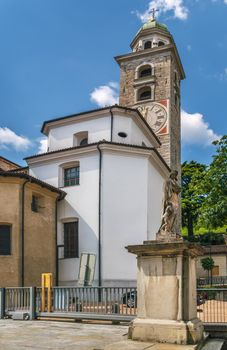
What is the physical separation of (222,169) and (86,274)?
11.7 meters

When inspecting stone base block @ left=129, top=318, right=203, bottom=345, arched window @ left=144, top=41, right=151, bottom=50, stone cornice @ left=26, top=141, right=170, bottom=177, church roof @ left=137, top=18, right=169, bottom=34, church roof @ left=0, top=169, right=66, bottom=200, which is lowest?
stone base block @ left=129, top=318, right=203, bottom=345

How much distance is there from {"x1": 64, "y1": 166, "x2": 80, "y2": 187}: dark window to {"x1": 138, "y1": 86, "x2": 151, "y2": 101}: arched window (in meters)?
18.3

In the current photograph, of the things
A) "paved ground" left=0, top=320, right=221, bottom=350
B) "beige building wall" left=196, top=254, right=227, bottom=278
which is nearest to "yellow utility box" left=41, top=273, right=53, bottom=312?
"paved ground" left=0, top=320, right=221, bottom=350

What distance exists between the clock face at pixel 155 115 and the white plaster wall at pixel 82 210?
1629cm

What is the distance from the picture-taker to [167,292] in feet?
29.0

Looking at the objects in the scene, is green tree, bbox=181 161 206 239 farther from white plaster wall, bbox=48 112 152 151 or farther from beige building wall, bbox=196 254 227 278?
white plaster wall, bbox=48 112 152 151

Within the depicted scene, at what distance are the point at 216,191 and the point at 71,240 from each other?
9650 millimetres

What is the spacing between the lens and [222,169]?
26750mm

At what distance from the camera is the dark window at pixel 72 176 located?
26.2 metres

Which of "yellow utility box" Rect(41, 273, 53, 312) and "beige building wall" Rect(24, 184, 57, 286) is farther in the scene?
"beige building wall" Rect(24, 184, 57, 286)

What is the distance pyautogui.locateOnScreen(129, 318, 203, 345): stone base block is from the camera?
8477mm

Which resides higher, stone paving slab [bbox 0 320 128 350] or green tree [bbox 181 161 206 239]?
green tree [bbox 181 161 206 239]

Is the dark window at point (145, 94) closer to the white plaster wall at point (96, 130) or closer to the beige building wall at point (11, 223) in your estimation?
the white plaster wall at point (96, 130)

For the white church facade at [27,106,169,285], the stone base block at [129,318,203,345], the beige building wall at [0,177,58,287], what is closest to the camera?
the stone base block at [129,318,203,345]
